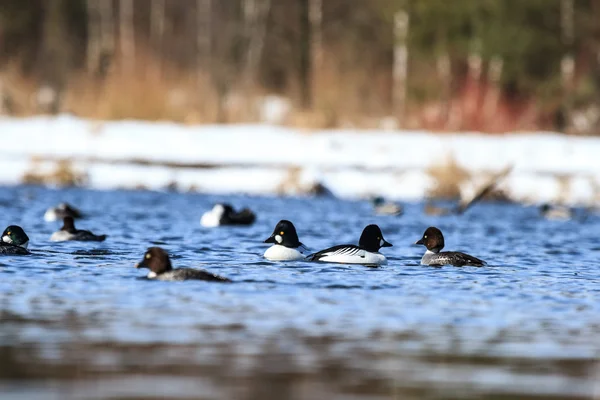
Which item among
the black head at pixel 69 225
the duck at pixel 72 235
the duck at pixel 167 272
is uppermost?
the black head at pixel 69 225

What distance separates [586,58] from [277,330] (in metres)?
31.3

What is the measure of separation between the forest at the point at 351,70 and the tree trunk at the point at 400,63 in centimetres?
4

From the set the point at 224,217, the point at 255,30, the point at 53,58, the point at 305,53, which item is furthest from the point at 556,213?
the point at 53,58

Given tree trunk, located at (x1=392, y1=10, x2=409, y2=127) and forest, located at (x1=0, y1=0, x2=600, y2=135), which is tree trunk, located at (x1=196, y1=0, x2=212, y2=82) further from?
tree trunk, located at (x1=392, y1=10, x2=409, y2=127)

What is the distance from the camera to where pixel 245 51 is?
145ft

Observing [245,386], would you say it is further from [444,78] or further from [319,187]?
[444,78]

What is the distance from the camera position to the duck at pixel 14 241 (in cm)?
1669

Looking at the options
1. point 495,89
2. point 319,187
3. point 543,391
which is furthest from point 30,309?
point 495,89

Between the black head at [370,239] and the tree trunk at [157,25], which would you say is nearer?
the black head at [370,239]

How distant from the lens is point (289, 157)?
32594 millimetres

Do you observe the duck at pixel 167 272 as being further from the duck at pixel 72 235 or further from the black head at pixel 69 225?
the black head at pixel 69 225

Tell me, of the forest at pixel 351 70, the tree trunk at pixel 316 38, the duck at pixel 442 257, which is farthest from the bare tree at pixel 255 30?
the duck at pixel 442 257

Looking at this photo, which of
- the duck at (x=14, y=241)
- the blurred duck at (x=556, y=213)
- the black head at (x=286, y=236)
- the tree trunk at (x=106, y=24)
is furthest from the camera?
the tree trunk at (x=106, y=24)

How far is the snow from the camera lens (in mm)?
30734
